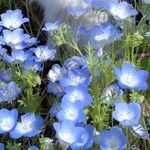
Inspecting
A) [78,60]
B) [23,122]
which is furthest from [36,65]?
[23,122]

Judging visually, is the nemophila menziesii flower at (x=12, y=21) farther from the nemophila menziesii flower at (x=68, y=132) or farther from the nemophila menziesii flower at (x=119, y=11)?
the nemophila menziesii flower at (x=68, y=132)

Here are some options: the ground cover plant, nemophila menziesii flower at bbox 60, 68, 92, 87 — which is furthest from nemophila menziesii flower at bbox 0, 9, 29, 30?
nemophila menziesii flower at bbox 60, 68, 92, 87

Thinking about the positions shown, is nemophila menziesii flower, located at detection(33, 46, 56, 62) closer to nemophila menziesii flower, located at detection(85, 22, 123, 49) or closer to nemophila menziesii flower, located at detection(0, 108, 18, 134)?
nemophila menziesii flower, located at detection(85, 22, 123, 49)

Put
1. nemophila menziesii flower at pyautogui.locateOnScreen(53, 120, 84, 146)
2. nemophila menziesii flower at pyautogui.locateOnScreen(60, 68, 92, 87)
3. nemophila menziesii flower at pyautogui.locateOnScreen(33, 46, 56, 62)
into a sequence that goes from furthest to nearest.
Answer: nemophila menziesii flower at pyautogui.locateOnScreen(33, 46, 56, 62), nemophila menziesii flower at pyautogui.locateOnScreen(60, 68, 92, 87), nemophila menziesii flower at pyautogui.locateOnScreen(53, 120, 84, 146)

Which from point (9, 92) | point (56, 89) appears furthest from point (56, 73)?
point (9, 92)

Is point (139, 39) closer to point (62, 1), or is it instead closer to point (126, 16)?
point (126, 16)

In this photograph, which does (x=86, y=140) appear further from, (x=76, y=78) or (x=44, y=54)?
(x=44, y=54)
